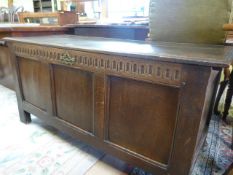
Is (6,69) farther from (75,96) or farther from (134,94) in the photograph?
(134,94)

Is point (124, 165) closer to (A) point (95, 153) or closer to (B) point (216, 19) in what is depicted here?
(A) point (95, 153)

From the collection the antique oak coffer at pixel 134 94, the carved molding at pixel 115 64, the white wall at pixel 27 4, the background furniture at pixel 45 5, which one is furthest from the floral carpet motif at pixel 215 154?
the white wall at pixel 27 4

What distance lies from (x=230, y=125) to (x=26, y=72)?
1625 mm

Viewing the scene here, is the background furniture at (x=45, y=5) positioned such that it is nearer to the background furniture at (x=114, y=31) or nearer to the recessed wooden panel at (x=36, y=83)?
the background furniture at (x=114, y=31)

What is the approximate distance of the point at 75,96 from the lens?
1048mm

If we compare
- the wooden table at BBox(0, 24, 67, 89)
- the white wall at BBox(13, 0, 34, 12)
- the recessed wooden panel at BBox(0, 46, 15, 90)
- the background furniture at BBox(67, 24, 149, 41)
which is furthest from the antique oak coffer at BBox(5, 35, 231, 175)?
the white wall at BBox(13, 0, 34, 12)

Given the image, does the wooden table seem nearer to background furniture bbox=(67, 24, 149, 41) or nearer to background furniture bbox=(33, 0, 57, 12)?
background furniture bbox=(67, 24, 149, 41)

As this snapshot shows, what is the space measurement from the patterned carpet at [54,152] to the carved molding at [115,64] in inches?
22.2

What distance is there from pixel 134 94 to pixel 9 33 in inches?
58.7

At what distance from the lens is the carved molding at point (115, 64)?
2.29 feet

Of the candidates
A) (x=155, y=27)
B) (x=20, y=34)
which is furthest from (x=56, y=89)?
(x=20, y=34)

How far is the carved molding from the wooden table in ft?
2.36

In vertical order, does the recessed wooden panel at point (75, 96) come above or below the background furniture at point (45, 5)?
below

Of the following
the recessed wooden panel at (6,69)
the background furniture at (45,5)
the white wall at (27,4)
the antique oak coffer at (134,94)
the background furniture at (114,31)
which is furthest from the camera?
the white wall at (27,4)
